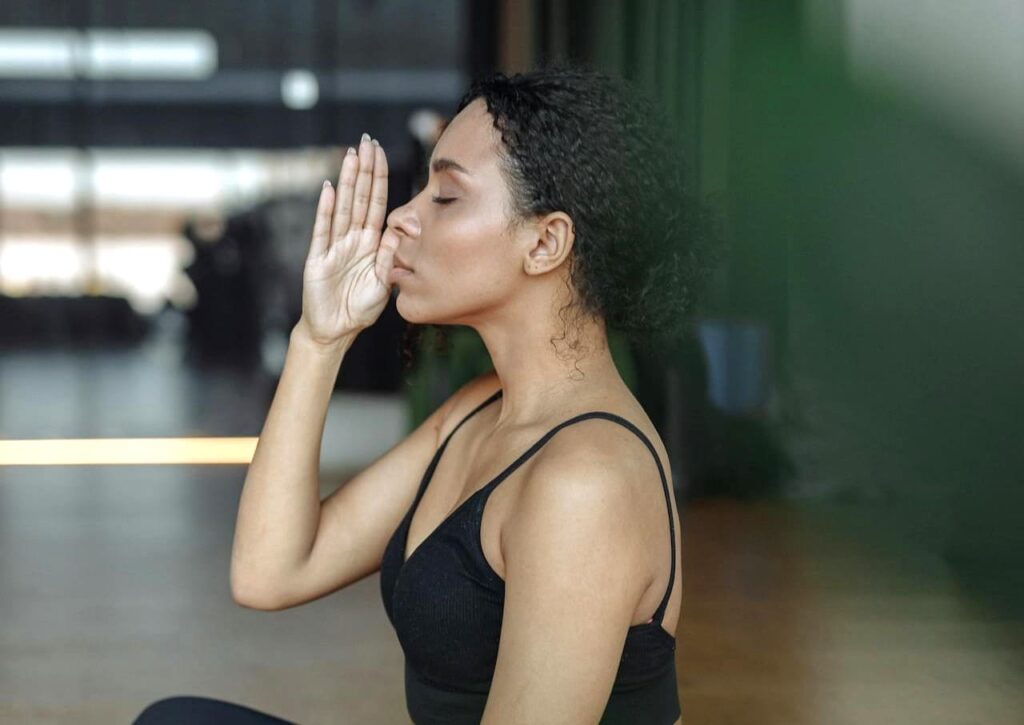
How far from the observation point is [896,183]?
180 inches

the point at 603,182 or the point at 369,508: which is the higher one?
the point at 603,182

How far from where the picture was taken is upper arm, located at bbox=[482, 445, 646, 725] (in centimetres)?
114

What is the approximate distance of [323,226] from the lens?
5.05ft

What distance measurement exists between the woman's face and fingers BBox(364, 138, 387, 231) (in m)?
0.15

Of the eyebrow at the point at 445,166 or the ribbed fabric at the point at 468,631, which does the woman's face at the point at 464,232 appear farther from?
the ribbed fabric at the point at 468,631

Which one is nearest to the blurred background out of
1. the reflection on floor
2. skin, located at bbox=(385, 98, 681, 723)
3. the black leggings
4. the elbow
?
the reflection on floor

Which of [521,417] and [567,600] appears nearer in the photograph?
[567,600]

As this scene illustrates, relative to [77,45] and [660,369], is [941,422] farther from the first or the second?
[77,45]

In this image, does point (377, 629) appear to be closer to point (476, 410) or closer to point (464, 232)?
point (476, 410)

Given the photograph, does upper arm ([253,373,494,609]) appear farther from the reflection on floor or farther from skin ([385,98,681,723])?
the reflection on floor

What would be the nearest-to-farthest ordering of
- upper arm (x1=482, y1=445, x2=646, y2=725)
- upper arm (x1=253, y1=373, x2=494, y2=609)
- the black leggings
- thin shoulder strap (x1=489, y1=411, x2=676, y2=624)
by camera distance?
upper arm (x1=482, y1=445, x2=646, y2=725)
thin shoulder strap (x1=489, y1=411, x2=676, y2=624)
the black leggings
upper arm (x1=253, y1=373, x2=494, y2=609)

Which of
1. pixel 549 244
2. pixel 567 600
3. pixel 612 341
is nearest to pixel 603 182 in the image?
pixel 549 244

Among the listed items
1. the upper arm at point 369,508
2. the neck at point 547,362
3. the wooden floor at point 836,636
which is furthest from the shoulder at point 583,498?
the wooden floor at point 836,636

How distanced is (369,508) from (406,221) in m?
0.39
